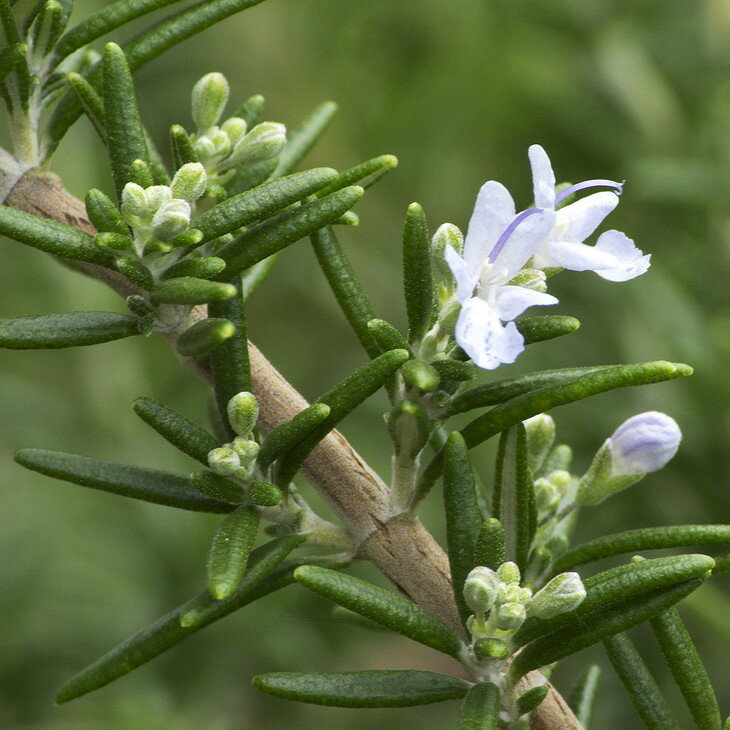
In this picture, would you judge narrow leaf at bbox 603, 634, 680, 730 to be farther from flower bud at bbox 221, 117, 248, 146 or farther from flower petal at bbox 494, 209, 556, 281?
flower bud at bbox 221, 117, 248, 146

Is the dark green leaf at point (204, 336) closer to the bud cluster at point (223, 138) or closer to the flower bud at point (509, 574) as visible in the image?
the bud cluster at point (223, 138)

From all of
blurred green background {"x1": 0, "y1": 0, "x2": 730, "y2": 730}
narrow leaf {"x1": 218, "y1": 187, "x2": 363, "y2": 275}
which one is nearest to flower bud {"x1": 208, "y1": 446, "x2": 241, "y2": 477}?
narrow leaf {"x1": 218, "y1": 187, "x2": 363, "y2": 275}

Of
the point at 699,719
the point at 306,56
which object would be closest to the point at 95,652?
the point at 699,719

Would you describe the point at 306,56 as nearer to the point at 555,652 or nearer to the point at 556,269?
the point at 556,269

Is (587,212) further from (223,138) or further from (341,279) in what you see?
(223,138)

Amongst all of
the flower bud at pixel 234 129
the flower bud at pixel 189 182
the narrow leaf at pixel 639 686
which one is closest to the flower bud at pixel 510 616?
the narrow leaf at pixel 639 686
